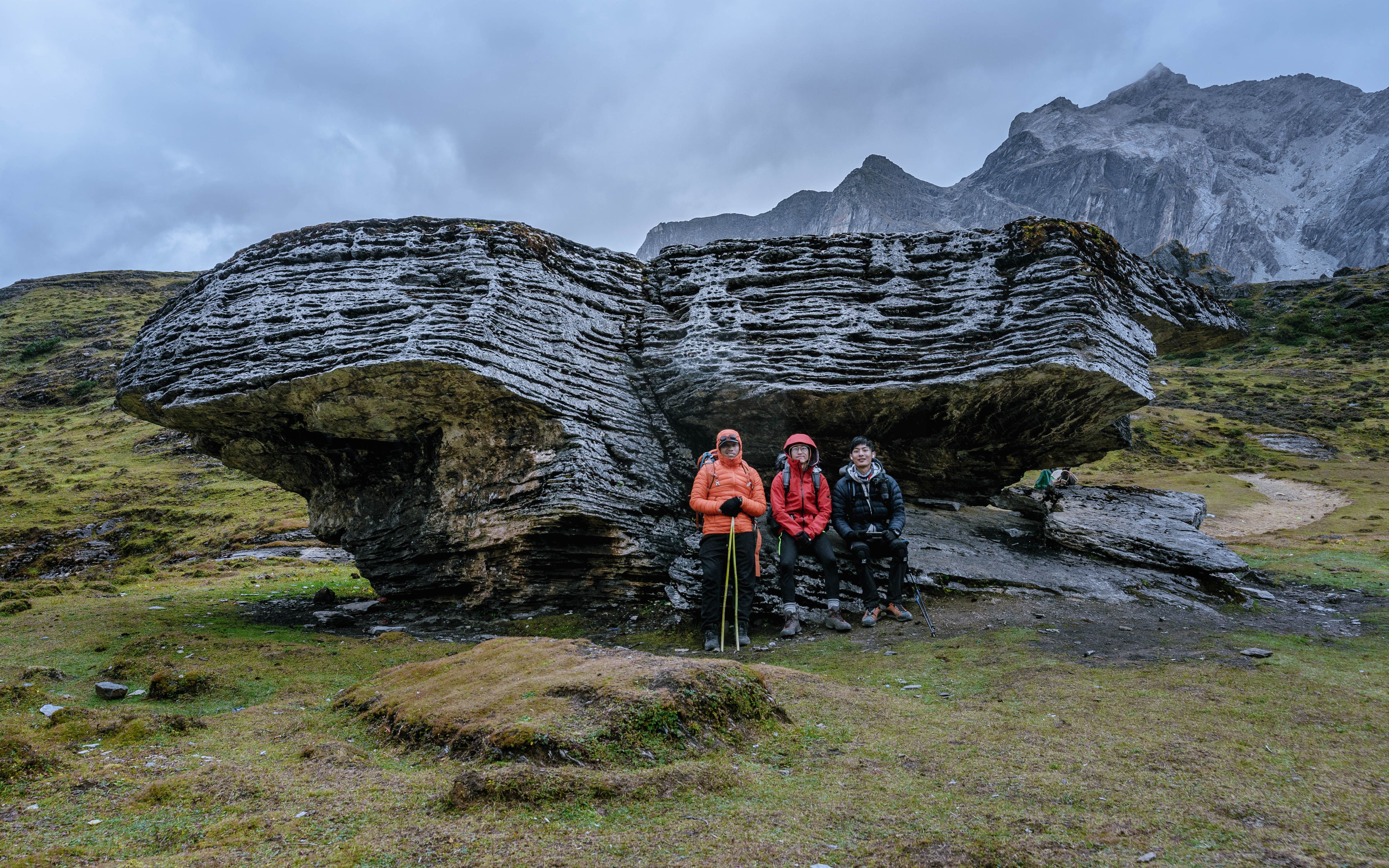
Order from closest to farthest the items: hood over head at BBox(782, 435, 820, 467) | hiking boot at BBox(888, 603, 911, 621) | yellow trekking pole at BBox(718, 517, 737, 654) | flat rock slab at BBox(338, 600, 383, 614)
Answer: yellow trekking pole at BBox(718, 517, 737, 654), hiking boot at BBox(888, 603, 911, 621), hood over head at BBox(782, 435, 820, 467), flat rock slab at BBox(338, 600, 383, 614)

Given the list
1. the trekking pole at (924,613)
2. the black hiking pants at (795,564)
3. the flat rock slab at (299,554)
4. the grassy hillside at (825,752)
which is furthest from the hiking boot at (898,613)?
the flat rock slab at (299,554)

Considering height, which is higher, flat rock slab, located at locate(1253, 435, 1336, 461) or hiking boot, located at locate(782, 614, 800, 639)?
flat rock slab, located at locate(1253, 435, 1336, 461)

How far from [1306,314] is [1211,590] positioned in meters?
107

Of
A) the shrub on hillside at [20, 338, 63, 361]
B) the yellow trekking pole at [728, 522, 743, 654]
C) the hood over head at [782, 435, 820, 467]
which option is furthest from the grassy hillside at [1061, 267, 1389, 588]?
the shrub on hillside at [20, 338, 63, 361]

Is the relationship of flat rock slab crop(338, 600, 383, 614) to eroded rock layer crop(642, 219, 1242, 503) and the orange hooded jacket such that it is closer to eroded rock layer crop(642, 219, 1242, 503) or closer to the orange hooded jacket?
eroded rock layer crop(642, 219, 1242, 503)

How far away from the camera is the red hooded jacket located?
1417cm

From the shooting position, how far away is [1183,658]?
9.90 m

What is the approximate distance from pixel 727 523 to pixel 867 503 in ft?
10.2

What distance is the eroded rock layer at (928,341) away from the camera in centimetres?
1544

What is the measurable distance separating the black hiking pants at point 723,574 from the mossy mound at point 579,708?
488cm

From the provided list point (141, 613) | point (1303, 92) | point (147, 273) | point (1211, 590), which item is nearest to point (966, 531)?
point (1211, 590)

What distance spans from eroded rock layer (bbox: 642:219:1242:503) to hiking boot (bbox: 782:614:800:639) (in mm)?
5331

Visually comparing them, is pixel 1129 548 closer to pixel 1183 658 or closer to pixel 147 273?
pixel 1183 658

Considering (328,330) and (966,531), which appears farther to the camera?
(966,531)
